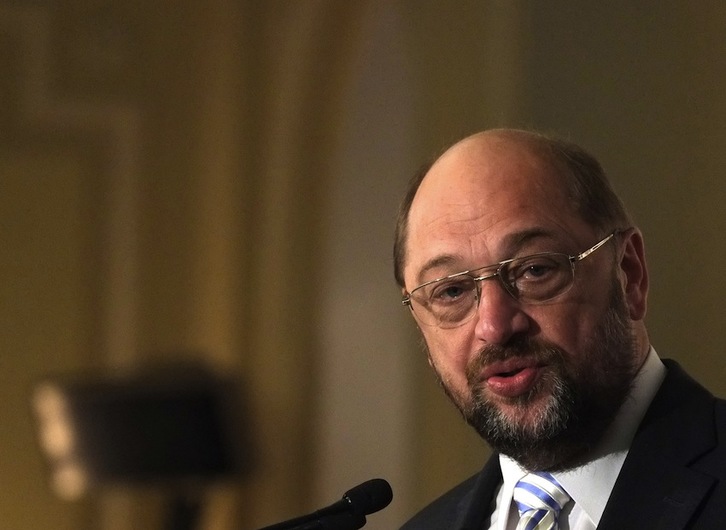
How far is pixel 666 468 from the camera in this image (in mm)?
1297

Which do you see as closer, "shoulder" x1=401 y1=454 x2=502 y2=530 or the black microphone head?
the black microphone head

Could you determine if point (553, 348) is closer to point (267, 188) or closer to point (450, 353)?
point (450, 353)

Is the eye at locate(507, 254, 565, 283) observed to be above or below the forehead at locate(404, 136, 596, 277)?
below

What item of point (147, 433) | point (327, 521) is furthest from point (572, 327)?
point (147, 433)

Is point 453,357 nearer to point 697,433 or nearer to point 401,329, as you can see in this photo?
point 697,433

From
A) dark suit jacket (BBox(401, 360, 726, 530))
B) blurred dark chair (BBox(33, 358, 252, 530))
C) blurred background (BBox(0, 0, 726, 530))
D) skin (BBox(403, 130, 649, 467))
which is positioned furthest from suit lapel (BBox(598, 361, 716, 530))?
blurred dark chair (BBox(33, 358, 252, 530))

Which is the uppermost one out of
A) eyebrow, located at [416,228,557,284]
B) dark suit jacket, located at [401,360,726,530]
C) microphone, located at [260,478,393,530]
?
eyebrow, located at [416,228,557,284]

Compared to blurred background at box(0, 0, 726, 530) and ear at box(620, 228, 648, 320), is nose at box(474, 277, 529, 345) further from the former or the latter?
blurred background at box(0, 0, 726, 530)

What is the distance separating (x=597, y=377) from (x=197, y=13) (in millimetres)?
1811

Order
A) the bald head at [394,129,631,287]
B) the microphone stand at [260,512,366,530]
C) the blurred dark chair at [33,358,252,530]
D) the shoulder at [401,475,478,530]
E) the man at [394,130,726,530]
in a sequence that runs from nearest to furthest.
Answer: the microphone stand at [260,512,366,530] → the man at [394,130,726,530] → the bald head at [394,129,631,287] → the shoulder at [401,475,478,530] → the blurred dark chair at [33,358,252,530]

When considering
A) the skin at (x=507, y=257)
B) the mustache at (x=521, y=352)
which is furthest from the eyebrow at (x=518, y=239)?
the mustache at (x=521, y=352)

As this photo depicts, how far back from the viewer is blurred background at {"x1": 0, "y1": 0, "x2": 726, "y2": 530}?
2.56 m

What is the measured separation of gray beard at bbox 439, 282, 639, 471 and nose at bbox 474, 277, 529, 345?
2 cm

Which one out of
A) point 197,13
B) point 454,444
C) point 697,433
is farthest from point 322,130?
point 697,433
